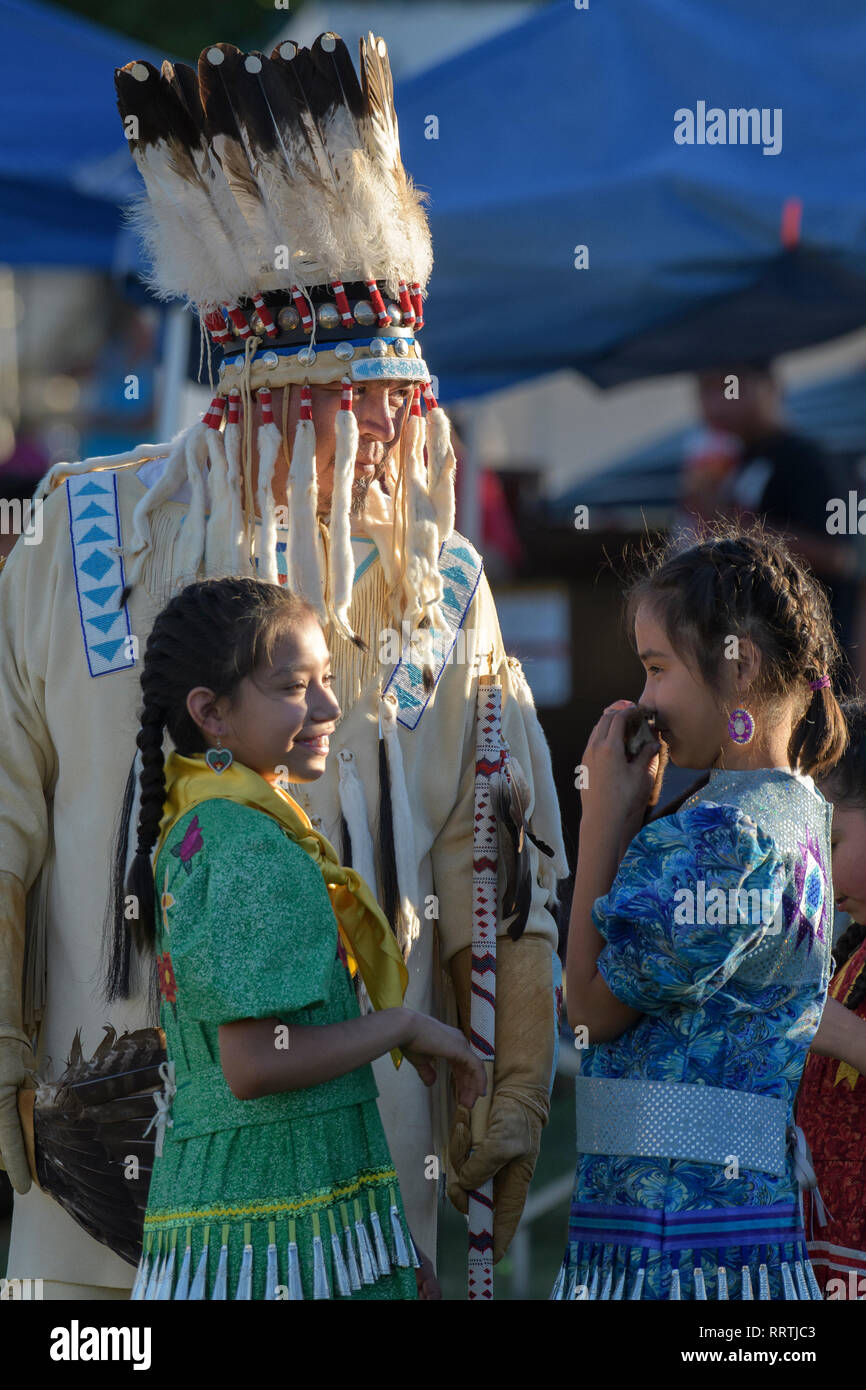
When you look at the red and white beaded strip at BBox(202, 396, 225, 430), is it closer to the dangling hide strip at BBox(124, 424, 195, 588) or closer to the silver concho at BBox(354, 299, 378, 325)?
the dangling hide strip at BBox(124, 424, 195, 588)

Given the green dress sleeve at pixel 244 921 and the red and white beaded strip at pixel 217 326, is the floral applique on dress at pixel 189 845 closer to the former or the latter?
the green dress sleeve at pixel 244 921

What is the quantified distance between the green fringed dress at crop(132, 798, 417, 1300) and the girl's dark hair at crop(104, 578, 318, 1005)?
9cm

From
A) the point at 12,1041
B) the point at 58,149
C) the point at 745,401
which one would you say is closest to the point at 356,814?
the point at 12,1041

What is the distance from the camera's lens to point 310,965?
1953mm

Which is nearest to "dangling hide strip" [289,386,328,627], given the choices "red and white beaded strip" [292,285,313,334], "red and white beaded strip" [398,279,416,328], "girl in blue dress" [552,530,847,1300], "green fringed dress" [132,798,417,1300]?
"red and white beaded strip" [292,285,313,334]

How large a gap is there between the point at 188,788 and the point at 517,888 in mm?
779

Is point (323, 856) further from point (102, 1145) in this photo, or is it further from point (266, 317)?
point (266, 317)

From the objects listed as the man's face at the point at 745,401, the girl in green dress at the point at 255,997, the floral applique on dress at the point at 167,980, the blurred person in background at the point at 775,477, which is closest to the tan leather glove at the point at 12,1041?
the girl in green dress at the point at 255,997

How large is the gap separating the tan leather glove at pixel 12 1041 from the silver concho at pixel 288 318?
38.4 inches

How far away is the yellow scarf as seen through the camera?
2.04 m

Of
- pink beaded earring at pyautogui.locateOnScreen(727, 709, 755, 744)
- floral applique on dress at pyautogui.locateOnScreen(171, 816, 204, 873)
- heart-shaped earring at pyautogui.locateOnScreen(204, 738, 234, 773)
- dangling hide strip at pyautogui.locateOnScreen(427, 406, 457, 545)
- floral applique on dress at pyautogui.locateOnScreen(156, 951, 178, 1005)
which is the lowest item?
floral applique on dress at pyautogui.locateOnScreen(156, 951, 178, 1005)

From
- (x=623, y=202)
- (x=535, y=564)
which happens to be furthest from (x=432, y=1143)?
(x=535, y=564)

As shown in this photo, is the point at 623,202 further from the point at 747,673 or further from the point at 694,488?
the point at 747,673

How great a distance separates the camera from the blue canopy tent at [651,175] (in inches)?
205
